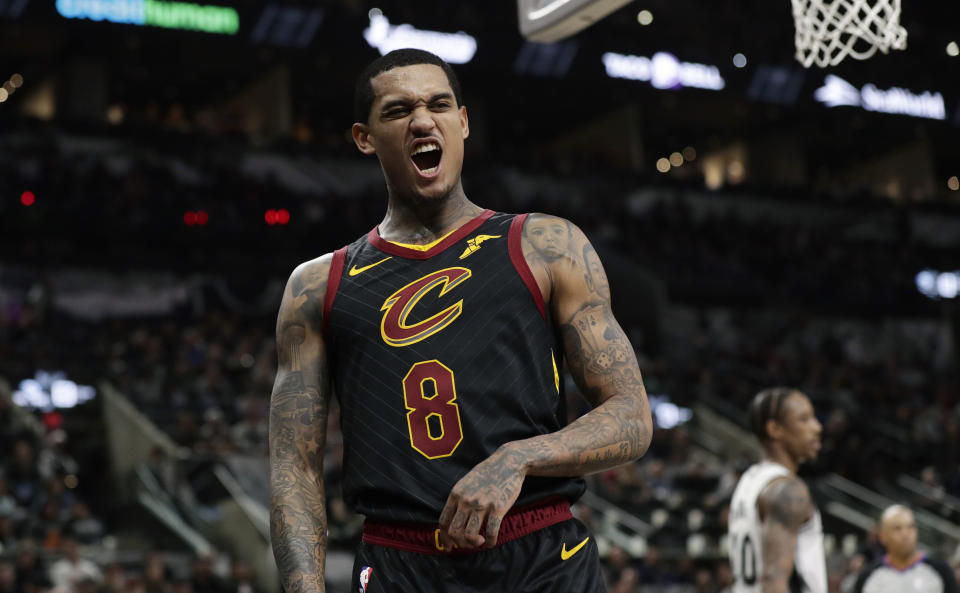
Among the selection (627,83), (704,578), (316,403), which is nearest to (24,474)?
(704,578)

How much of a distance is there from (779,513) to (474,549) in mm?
3162

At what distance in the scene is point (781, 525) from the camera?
18.3 ft

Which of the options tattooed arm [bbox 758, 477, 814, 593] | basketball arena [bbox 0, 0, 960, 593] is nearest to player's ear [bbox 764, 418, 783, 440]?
tattooed arm [bbox 758, 477, 814, 593]

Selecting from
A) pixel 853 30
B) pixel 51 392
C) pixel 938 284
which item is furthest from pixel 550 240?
pixel 938 284

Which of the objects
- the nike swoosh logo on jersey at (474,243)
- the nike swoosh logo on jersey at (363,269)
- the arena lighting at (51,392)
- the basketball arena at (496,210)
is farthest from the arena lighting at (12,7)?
the nike swoosh logo on jersey at (474,243)

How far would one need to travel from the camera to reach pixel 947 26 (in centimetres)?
3003

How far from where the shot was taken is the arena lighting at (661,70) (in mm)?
27797

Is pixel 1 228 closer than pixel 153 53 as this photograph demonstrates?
Yes

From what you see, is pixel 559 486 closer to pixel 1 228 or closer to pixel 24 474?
pixel 24 474

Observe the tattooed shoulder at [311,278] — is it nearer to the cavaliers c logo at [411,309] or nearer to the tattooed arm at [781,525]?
the cavaliers c logo at [411,309]

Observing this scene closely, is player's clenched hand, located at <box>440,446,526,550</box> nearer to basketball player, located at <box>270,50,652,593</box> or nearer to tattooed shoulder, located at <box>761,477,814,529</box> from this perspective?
basketball player, located at <box>270,50,652,593</box>

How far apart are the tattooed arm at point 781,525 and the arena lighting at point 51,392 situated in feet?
43.1

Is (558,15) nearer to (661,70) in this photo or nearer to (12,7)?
(12,7)

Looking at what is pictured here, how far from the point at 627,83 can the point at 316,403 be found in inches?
1034
